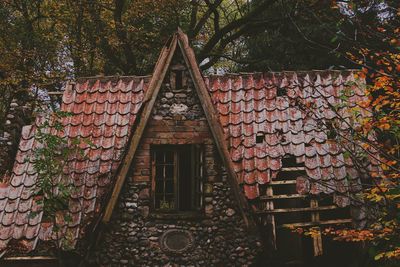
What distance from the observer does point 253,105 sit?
10445 millimetres

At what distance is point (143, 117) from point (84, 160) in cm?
162

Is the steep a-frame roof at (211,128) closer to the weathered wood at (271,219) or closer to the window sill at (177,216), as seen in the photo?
the weathered wood at (271,219)

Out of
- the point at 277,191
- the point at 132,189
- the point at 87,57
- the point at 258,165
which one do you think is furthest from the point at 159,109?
the point at 87,57

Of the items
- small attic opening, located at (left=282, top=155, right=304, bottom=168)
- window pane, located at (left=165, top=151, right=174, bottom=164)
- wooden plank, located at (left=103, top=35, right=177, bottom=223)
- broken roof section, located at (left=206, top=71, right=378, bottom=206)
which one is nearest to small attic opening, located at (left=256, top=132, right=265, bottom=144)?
broken roof section, located at (left=206, top=71, right=378, bottom=206)

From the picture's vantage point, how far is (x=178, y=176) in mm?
9281

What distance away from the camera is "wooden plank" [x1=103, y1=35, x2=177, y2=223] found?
8.84 metres

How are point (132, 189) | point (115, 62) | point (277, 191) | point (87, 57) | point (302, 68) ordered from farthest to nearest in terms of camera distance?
1. point (87, 57)
2. point (115, 62)
3. point (302, 68)
4. point (277, 191)
5. point (132, 189)

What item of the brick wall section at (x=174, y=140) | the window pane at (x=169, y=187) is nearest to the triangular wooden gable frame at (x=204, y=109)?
the brick wall section at (x=174, y=140)

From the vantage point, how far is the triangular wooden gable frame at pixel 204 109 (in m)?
8.84

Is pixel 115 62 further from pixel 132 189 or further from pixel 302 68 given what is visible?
pixel 132 189

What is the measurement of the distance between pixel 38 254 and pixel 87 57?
13.4 meters

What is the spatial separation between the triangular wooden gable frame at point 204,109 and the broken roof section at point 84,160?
13.2 inches

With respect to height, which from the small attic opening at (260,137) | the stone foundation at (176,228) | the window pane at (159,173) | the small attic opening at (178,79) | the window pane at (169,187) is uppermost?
the small attic opening at (178,79)

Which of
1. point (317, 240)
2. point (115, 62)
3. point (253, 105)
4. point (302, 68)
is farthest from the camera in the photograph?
point (115, 62)
